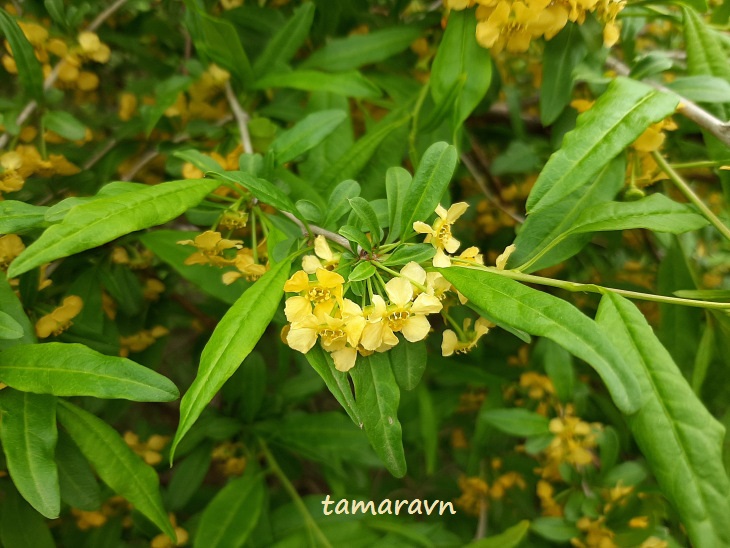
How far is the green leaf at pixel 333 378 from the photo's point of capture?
2.05ft

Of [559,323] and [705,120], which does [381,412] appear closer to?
[559,323]

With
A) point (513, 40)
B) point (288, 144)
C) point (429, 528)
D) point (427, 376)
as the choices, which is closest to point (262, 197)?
point (288, 144)

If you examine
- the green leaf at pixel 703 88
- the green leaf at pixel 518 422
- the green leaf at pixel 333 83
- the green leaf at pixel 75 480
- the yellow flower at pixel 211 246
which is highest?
the green leaf at pixel 703 88

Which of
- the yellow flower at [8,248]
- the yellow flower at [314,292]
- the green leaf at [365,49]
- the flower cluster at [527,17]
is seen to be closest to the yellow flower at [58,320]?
the yellow flower at [8,248]

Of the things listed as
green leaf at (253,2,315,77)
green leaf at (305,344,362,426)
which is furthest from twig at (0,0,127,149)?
green leaf at (305,344,362,426)

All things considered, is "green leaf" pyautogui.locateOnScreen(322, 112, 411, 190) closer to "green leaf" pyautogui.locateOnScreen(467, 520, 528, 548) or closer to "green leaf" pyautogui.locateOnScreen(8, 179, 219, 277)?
"green leaf" pyautogui.locateOnScreen(8, 179, 219, 277)

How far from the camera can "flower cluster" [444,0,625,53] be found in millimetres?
828

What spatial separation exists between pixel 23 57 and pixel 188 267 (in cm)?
44

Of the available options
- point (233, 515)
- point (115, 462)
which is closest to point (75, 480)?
point (115, 462)

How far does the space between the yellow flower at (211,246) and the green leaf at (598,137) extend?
1.31 feet

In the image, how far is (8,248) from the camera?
2.77 feet

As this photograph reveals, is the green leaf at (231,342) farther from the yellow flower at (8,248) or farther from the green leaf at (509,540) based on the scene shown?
the green leaf at (509,540)

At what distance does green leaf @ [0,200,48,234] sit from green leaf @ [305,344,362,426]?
35 centimetres

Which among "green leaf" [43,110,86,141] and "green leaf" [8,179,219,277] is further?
"green leaf" [43,110,86,141]
